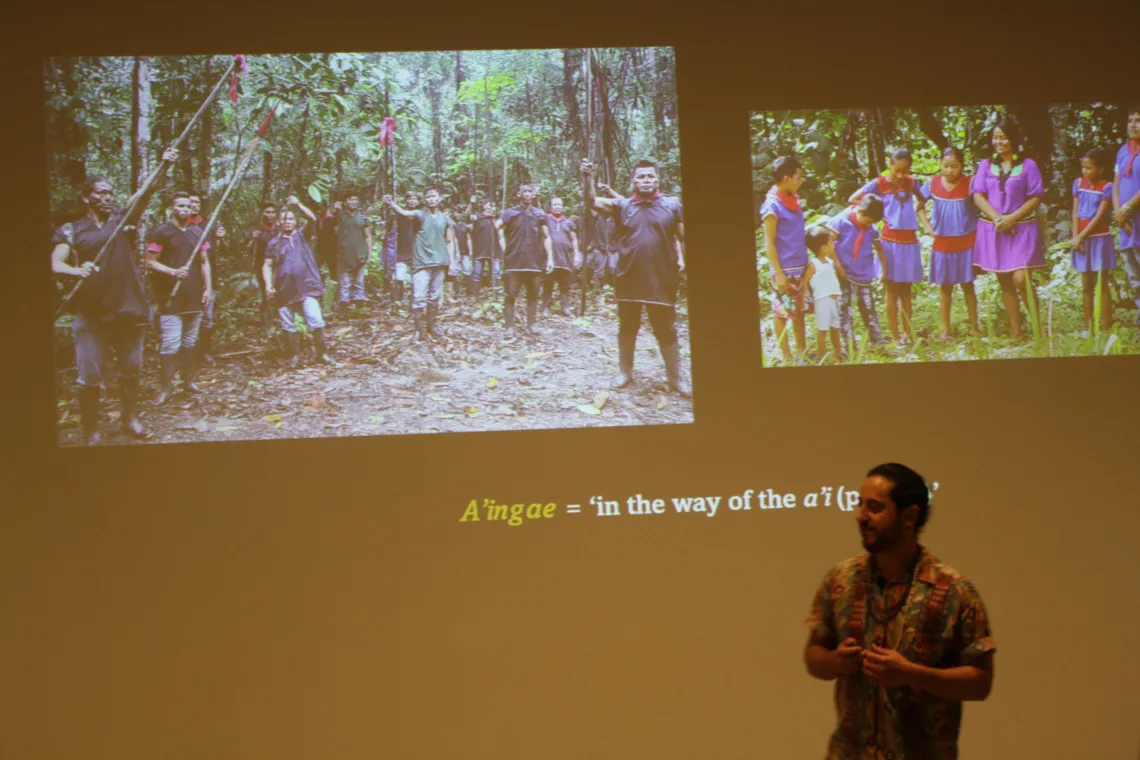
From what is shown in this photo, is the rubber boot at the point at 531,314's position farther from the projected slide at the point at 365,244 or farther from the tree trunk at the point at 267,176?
the tree trunk at the point at 267,176

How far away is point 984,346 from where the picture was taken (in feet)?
14.7

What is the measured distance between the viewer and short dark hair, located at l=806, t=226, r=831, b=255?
449 cm

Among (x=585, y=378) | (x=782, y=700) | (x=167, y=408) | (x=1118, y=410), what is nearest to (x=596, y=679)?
(x=782, y=700)

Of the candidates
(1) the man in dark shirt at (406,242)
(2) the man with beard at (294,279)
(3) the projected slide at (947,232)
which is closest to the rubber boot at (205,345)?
(2) the man with beard at (294,279)

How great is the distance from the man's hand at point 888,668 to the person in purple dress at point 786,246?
2.47 metres

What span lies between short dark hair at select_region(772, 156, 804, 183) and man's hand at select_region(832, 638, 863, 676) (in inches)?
106

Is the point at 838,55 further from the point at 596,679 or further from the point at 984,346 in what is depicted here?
the point at 596,679

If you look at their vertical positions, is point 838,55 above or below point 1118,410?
above

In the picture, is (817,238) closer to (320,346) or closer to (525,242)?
(525,242)

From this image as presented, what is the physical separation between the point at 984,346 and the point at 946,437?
1.29 ft

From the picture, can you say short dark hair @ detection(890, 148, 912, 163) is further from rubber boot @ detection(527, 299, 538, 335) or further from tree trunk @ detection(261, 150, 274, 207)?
tree trunk @ detection(261, 150, 274, 207)

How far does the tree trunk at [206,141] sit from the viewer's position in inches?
170

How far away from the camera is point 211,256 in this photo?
4.34 m

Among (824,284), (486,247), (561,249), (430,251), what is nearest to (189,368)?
(430,251)
